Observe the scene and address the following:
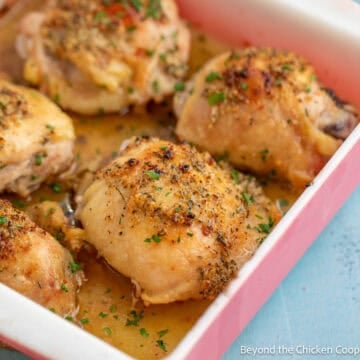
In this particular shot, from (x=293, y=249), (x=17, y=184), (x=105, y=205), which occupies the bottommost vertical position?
(x=17, y=184)

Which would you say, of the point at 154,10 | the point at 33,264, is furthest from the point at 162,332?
the point at 154,10

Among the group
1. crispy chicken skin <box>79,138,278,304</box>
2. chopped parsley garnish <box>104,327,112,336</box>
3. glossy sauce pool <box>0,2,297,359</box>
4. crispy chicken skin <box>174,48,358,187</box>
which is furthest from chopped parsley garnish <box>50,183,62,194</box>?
chopped parsley garnish <box>104,327,112,336</box>

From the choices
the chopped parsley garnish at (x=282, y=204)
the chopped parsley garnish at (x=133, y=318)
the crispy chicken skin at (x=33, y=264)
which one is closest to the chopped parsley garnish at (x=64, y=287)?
the crispy chicken skin at (x=33, y=264)

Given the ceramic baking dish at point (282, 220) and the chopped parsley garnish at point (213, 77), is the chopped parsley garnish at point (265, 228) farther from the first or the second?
the chopped parsley garnish at point (213, 77)

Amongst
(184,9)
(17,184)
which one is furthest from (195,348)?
(184,9)

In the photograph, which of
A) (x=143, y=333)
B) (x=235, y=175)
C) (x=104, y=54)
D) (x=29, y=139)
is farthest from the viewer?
(x=104, y=54)

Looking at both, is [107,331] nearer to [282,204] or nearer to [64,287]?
[64,287]

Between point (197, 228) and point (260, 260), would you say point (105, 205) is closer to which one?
point (197, 228)
